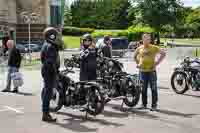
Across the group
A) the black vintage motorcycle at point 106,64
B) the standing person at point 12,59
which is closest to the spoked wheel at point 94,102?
the black vintage motorcycle at point 106,64

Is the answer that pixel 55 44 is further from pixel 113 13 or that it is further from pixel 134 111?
pixel 113 13

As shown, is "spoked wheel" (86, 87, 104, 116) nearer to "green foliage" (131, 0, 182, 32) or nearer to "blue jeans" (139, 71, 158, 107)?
"blue jeans" (139, 71, 158, 107)

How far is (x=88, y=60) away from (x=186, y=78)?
15.1ft

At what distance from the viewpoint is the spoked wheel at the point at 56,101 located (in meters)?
11.5

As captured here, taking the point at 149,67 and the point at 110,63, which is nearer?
the point at 149,67

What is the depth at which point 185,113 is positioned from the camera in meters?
11.8

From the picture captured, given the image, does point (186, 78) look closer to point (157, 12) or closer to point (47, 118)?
point (47, 118)

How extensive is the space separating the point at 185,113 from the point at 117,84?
1.84 m

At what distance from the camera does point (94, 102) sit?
36.1ft

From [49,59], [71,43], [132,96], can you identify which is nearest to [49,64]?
[49,59]

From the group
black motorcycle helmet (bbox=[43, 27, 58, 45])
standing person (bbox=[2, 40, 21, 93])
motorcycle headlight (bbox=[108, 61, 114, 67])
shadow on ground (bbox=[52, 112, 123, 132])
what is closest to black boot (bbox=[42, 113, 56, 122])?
shadow on ground (bbox=[52, 112, 123, 132])

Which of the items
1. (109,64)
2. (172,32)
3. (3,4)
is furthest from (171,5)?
(109,64)

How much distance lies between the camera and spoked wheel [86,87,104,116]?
36.0 ft

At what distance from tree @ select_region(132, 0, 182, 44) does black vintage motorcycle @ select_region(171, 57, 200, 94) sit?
64183mm
